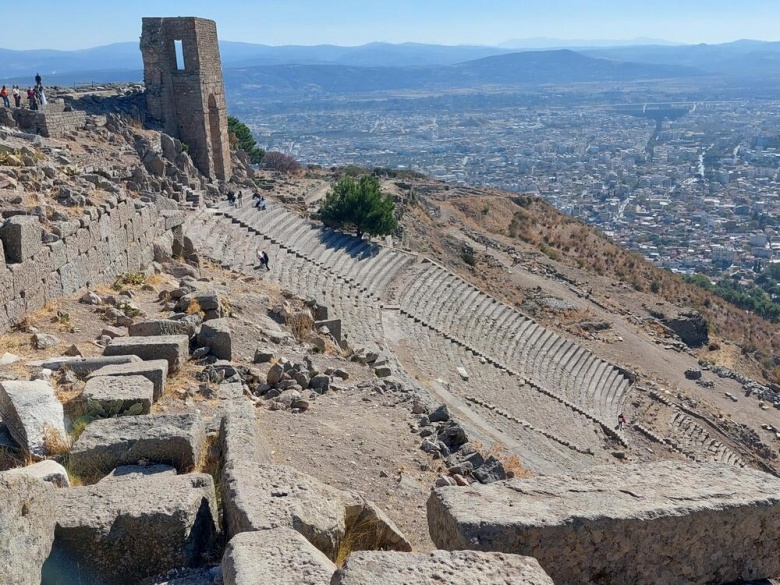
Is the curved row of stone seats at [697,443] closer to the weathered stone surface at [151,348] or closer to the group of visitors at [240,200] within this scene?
the weathered stone surface at [151,348]

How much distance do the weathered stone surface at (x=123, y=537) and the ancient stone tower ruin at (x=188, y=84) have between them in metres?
26.1

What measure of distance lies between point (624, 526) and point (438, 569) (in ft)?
4.77

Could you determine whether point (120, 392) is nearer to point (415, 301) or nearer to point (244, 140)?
point (415, 301)

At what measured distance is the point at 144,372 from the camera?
25.0 ft

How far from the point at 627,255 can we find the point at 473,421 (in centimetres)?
2687

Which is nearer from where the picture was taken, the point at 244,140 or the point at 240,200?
the point at 240,200

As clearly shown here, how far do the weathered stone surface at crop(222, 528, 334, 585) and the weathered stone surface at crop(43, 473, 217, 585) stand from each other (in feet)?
1.89

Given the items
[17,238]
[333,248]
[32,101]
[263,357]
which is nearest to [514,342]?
[333,248]

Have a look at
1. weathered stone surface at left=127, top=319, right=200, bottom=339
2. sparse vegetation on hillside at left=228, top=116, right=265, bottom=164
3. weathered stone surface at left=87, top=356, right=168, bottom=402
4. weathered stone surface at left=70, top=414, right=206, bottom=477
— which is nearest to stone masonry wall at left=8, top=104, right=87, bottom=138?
sparse vegetation on hillside at left=228, top=116, right=265, bottom=164

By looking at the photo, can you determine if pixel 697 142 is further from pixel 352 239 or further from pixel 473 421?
pixel 473 421

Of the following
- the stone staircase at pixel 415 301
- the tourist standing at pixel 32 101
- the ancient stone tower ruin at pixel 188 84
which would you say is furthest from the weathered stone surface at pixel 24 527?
the ancient stone tower ruin at pixel 188 84

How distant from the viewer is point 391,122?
182 m

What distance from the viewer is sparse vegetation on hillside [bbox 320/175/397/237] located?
26500mm

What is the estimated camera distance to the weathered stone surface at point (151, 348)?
27.7ft
